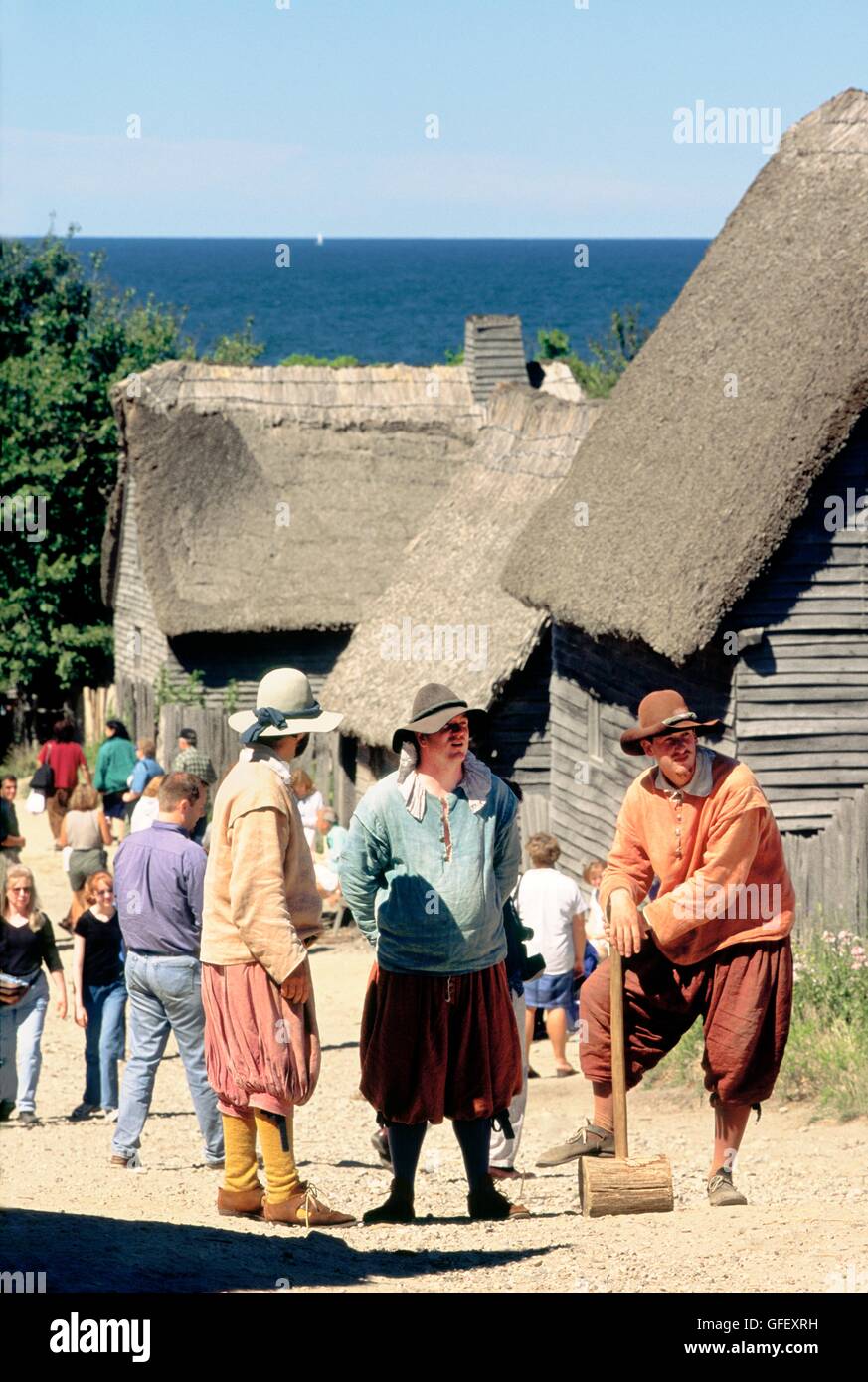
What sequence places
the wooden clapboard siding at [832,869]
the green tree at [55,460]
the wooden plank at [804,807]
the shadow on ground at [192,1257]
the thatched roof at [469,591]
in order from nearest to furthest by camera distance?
the shadow on ground at [192,1257] < the wooden clapboard siding at [832,869] < the wooden plank at [804,807] < the thatched roof at [469,591] < the green tree at [55,460]

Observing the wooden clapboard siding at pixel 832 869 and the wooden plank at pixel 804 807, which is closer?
the wooden clapboard siding at pixel 832 869

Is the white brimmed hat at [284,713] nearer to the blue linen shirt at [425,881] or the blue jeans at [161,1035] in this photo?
the blue linen shirt at [425,881]

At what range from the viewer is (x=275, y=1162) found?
6262mm

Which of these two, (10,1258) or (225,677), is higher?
(225,677)

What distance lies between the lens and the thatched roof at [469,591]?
16.4 m

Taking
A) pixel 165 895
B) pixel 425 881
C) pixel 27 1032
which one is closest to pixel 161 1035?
pixel 165 895

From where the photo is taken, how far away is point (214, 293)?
13100 centimetres

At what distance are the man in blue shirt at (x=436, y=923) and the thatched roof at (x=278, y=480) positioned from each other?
49.1ft

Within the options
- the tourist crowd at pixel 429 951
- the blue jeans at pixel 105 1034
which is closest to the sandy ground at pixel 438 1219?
the blue jeans at pixel 105 1034

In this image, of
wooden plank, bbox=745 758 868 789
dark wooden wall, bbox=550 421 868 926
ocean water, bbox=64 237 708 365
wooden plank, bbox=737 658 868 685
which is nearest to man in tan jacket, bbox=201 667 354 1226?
dark wooden wall, bbox=550 421 868 926

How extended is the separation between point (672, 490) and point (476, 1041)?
7520 mm

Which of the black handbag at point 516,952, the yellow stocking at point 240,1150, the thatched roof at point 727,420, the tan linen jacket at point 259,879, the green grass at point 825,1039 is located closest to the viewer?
the tan linen jacket at point 259,879
